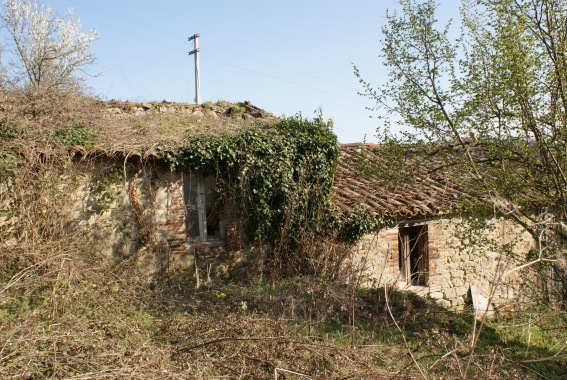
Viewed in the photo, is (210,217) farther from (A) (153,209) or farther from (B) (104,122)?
(B) (104,122)

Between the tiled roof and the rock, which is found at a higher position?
the tiled roof

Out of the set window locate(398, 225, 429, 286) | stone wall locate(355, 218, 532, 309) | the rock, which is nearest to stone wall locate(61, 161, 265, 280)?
stone wall locate(355, 218, 532, 309)

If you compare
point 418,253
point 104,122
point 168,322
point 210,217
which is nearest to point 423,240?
point 418,253

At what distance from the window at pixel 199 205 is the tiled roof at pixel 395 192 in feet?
8.71

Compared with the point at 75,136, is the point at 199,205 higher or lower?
lower

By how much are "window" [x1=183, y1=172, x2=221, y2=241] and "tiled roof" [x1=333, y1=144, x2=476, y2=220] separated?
8.71 feet

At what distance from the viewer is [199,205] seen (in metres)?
10.4

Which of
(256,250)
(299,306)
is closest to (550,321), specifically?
(299,306)

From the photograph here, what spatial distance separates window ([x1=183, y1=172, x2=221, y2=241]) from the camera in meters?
10.4

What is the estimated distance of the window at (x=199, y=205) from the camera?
10359 mm

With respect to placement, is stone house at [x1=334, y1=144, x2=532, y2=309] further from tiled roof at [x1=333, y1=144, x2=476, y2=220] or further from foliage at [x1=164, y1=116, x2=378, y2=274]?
foliage at [x1=164, y1=116, x2=378, y2=274]

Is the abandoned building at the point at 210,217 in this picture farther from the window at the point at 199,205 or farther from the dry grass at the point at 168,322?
the dry grass at the point at 168,322

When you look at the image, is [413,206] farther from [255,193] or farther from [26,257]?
[26,257]

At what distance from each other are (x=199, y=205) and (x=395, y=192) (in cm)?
448
